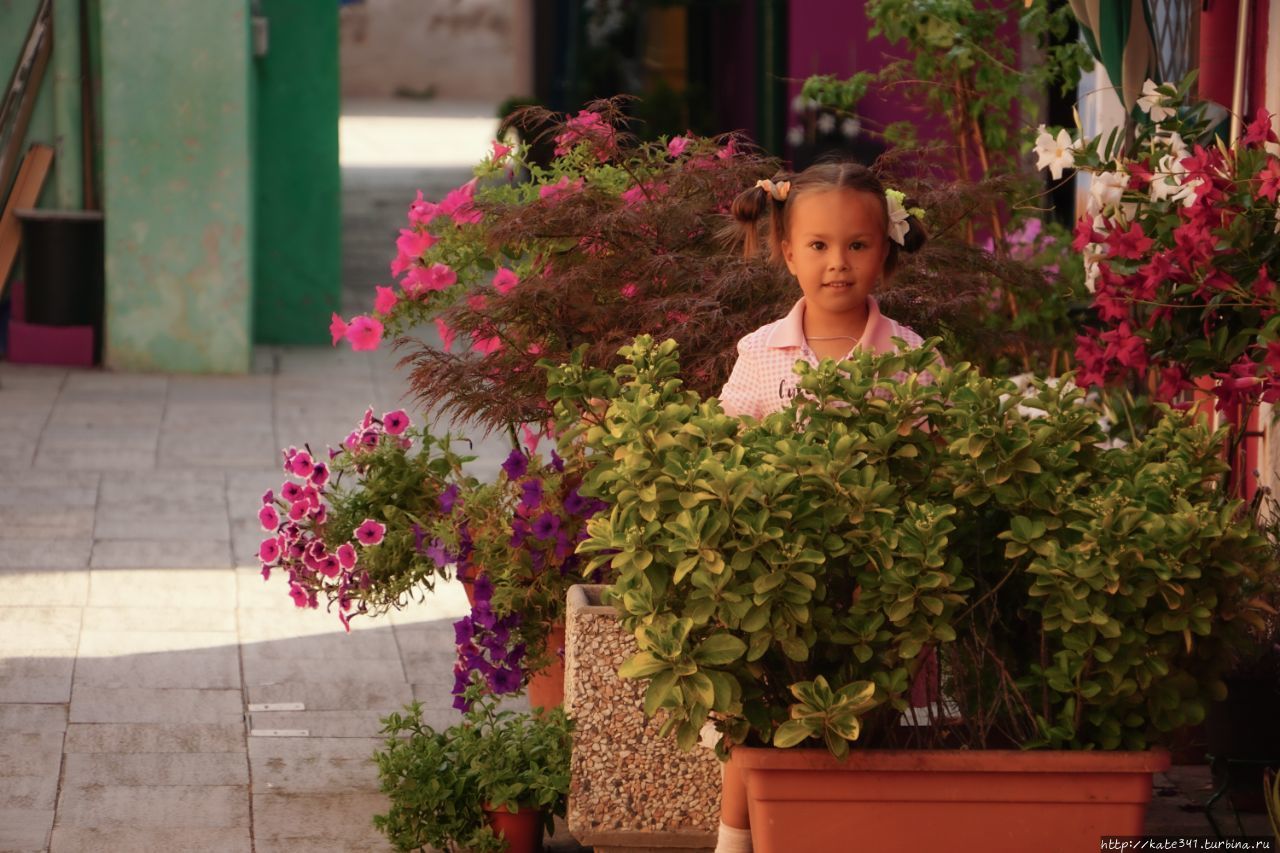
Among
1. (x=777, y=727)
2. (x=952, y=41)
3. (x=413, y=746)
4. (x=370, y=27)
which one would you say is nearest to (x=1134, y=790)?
(x=777, y=727)

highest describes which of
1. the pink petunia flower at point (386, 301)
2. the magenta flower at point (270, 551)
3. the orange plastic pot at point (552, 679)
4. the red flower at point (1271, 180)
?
the red flower at point (1271, 180)

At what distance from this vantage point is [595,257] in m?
4.47

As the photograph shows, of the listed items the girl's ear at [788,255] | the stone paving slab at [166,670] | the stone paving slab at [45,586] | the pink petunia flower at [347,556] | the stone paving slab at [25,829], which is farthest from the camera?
the stone paving slab at [45,586]

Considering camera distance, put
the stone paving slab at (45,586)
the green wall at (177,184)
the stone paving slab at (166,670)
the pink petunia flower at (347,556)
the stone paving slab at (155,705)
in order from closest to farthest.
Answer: the pink petunia flower at (347,556) < the stone paving slab at (155,705) < the stone paving slab at (166,670) < the stone paving slab at (45,586) < the green wall at (177,184)

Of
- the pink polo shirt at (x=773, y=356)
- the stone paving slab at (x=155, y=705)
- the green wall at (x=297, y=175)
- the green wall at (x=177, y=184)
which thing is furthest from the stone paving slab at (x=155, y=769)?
the green wall at (x=297, y=175)

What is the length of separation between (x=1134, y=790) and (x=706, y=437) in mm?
903

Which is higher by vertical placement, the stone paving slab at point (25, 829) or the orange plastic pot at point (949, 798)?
the orange plastic pot at point (949, 798)

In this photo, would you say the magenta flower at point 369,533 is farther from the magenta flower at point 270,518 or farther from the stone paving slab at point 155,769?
the stone paving slab at point 155,769

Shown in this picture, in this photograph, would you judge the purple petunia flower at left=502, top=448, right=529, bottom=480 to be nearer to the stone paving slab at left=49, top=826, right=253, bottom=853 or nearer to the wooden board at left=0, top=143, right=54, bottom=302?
the stone paving slab at left=49, top=826, right=253, bottom=853

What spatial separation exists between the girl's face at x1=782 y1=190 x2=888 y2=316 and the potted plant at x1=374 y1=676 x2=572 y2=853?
106 centimetres

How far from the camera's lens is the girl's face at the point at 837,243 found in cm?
375

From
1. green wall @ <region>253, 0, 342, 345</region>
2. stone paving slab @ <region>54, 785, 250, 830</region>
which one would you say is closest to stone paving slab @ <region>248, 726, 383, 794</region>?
stone paving slab @ <region>54, 785, 250, 830</region>

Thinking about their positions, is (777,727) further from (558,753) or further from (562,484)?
(562,484)

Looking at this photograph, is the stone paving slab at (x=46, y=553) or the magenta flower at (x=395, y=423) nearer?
the magenta flower at (x=395, y=423)
